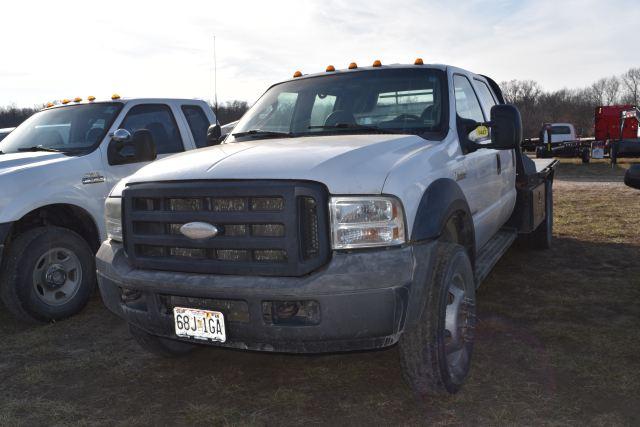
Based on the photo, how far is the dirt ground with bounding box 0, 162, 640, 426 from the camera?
10.3 ft

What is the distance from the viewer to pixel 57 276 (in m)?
4.96

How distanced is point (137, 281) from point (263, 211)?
0.83 meters

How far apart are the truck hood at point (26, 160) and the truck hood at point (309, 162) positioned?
1843 millimetres

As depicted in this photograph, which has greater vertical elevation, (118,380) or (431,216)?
(431,216)

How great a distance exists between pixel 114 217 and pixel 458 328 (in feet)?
6.89

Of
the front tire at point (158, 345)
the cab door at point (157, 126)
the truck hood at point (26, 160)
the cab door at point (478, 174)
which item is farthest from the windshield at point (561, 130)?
the front tire at point (158, 345)

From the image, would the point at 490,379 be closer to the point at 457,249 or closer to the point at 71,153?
the point at 457,249

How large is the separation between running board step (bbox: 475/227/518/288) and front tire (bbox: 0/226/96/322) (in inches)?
130

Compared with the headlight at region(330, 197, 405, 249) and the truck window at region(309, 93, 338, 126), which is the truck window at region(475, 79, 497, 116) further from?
the headlight at region(330, 197, 405, 249)

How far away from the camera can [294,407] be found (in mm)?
3248

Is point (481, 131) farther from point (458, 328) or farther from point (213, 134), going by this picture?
point (213, 134)

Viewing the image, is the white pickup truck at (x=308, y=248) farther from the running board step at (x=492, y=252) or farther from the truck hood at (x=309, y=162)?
the running board step at (x=492, y=252)

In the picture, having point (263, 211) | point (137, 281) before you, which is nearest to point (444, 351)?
point (263, 211)

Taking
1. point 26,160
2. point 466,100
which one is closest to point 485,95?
point 466,100
